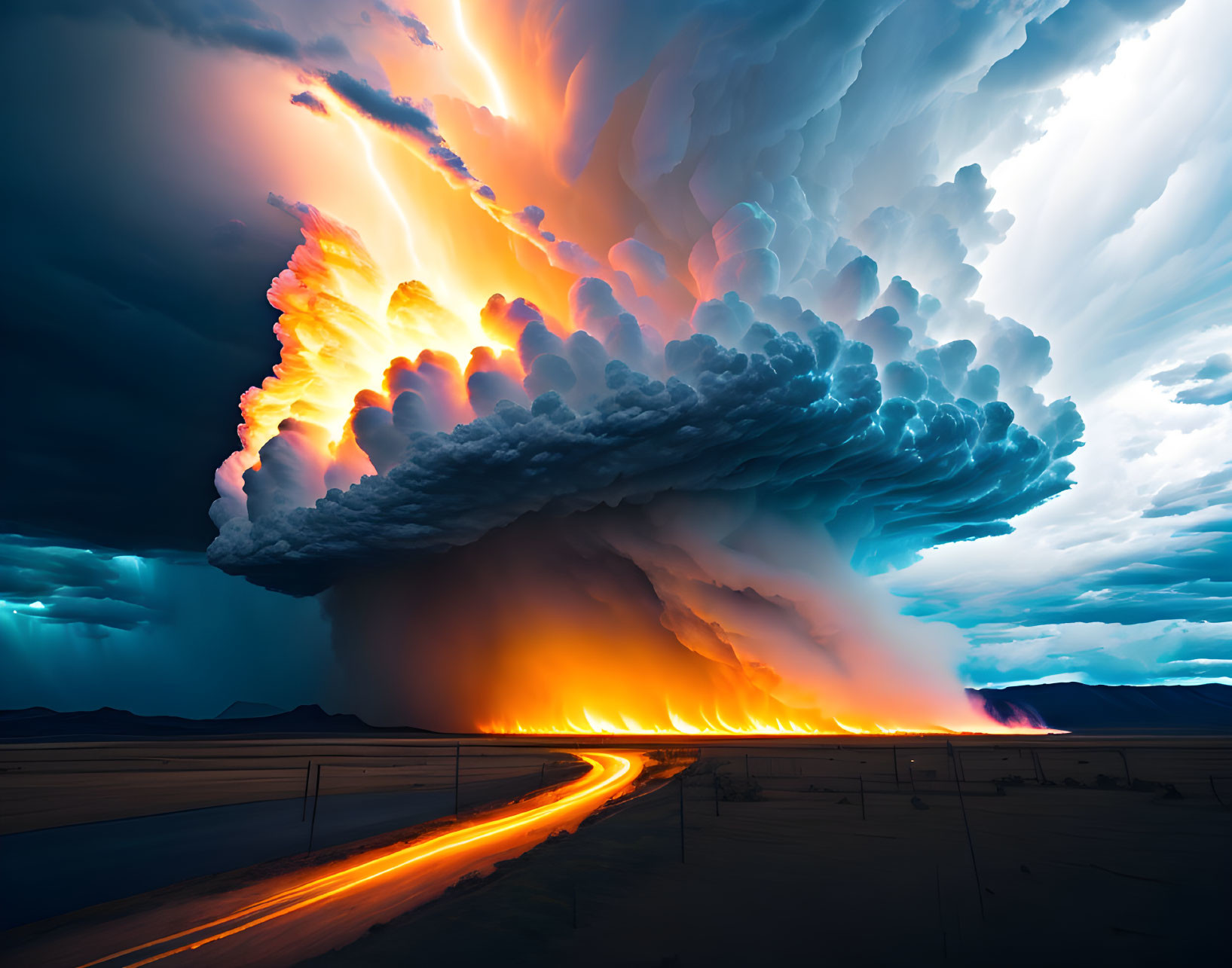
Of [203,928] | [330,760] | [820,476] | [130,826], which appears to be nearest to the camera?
[203,928]

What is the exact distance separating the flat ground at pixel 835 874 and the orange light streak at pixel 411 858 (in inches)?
49.7

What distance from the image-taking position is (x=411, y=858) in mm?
10562

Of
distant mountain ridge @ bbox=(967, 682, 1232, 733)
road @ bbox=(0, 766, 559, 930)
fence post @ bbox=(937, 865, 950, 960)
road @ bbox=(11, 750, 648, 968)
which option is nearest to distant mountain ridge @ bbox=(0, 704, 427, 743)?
road @ bbox=(0, 766, 559, 930)

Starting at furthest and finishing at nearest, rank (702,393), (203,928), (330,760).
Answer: (330,760), (702,393), (203,928)

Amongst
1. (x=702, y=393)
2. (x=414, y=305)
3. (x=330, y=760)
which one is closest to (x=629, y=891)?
(x=702, y=393)

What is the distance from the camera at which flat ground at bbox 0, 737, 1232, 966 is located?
5.78m

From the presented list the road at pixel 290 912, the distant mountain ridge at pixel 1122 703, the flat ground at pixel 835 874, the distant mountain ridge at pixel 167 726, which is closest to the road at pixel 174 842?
the flat ground at pixel 835 874

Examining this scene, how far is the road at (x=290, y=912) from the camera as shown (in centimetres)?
674

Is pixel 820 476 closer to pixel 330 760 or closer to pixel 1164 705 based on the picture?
pixel 330 760

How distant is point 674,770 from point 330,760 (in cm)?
1945

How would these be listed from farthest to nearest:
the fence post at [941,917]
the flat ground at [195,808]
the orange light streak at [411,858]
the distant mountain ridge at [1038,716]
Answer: the distant mountain ridge at [1038,716] → the flat ground at [195,808] → the orange light streak at [411,858] → the fence post at [941,917]

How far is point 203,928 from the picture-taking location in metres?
7.55

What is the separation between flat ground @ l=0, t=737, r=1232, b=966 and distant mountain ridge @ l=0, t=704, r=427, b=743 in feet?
185

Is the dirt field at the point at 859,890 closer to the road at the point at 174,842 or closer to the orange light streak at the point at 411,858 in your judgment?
the orange light streak at the point at 411,858
